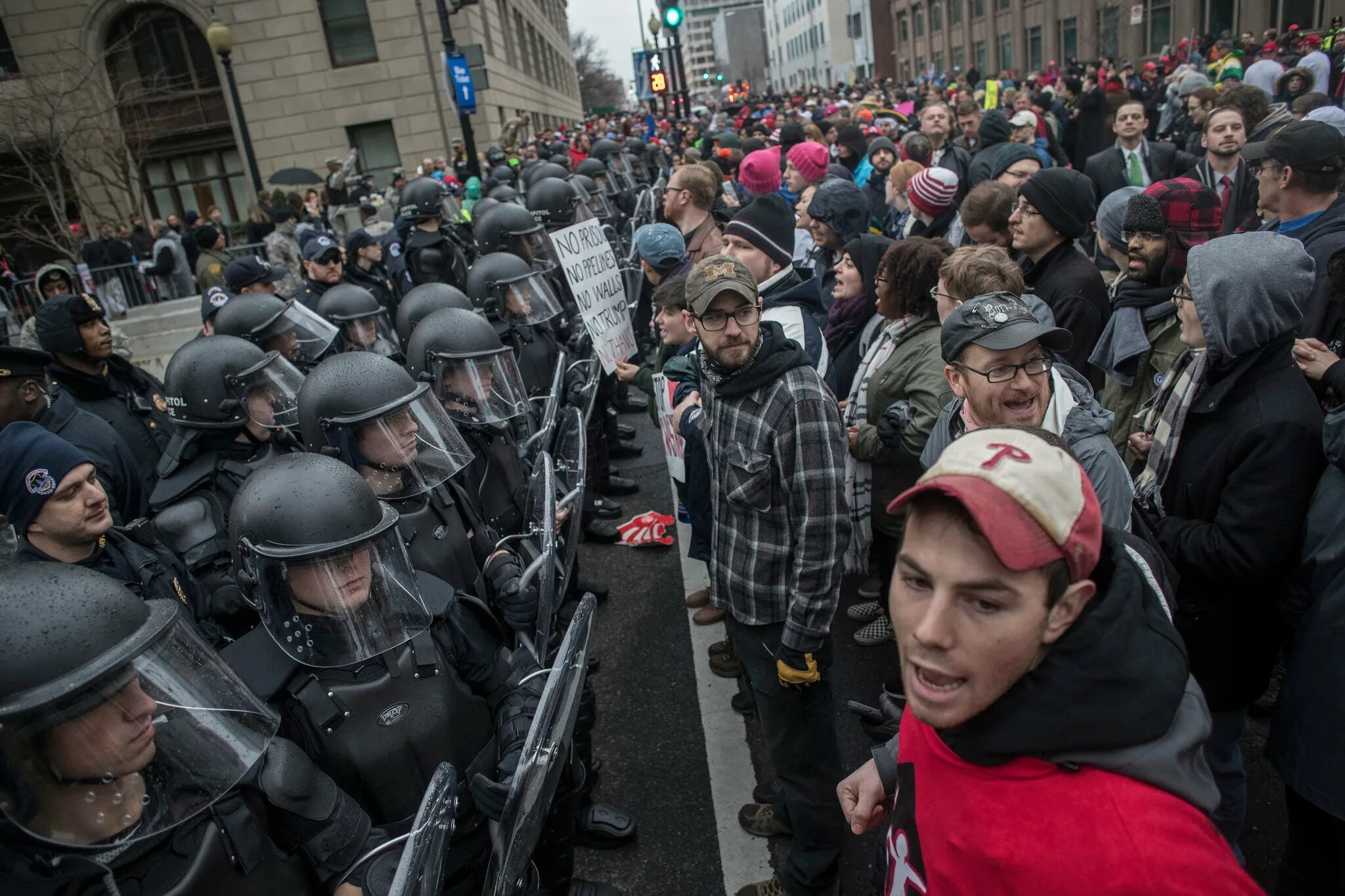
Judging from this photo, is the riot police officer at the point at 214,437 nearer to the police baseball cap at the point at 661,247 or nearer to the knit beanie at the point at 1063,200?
the police baseball cap at the point at 661,247

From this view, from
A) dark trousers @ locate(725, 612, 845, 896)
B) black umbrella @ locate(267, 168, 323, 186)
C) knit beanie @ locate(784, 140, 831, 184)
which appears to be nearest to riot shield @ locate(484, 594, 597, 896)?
dark trousers @ locate(725, 612, 845, 896)

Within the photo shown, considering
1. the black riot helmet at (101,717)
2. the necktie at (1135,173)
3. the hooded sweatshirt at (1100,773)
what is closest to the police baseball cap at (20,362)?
the black riot helmet at (101,717)

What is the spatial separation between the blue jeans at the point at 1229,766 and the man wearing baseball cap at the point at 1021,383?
3.03 ft

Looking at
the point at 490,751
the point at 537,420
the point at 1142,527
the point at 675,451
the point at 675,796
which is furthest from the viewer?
the point at 537,420

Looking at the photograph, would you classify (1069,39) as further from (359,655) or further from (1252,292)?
(359,655)

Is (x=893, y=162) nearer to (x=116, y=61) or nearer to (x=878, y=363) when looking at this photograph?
(x=878, y=363)

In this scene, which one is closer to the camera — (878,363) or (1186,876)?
(1186,876)

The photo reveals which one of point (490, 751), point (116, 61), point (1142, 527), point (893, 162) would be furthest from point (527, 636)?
point (116, 61)

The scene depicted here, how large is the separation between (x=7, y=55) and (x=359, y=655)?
3097 cm

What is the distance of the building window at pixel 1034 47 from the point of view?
4003 cm

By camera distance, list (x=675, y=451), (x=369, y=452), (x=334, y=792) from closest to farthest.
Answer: (x=334, y=792) → (x=369, y=452) → (x=675, y=451)

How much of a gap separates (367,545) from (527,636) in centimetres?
97

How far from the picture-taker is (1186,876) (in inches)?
47.0

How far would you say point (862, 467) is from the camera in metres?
3.96
